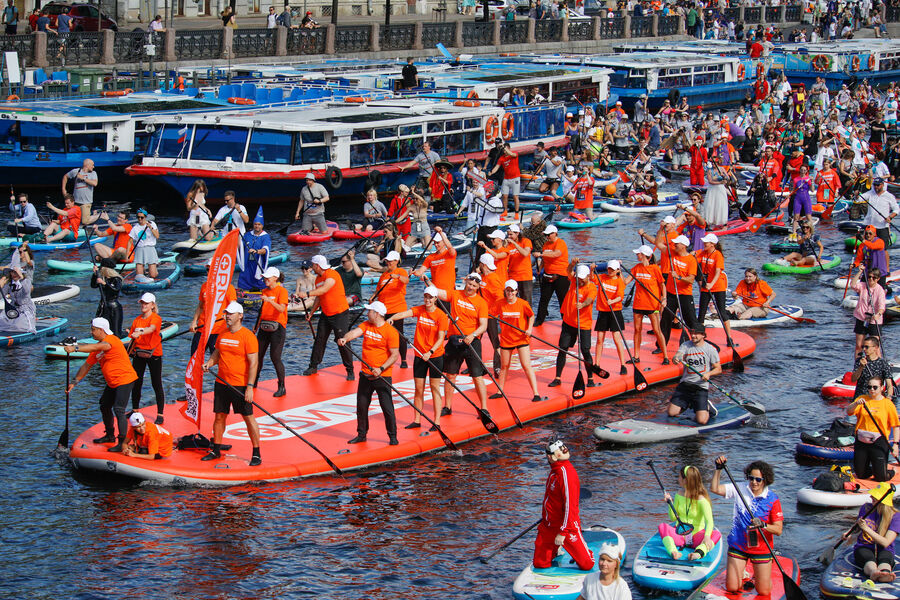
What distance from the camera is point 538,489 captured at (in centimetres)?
1572

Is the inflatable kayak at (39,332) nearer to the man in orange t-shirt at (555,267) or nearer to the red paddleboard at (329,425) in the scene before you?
the red paddleboard at (329,425)

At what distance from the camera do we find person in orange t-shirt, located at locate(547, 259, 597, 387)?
18156 mm

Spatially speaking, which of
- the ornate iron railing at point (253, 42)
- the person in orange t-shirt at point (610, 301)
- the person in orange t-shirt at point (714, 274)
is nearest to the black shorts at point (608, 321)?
the person in orange t-shirt at point (610, 301)

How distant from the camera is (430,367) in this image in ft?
54.5

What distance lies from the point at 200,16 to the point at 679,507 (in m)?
53.7

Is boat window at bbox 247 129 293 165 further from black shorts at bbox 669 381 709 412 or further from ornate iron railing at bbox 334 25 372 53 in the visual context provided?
ornate iron railing at bbox 334 25 372 53

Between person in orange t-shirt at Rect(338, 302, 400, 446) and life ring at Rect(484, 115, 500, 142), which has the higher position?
life ring at Rect(484, 115, 500, 142)

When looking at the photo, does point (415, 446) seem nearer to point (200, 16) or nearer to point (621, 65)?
point (621, 65)

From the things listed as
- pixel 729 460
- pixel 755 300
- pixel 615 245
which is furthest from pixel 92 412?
pixel 615 245

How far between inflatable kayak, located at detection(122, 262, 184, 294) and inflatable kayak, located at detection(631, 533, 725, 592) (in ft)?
46.5

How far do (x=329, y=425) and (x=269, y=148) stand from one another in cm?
1783

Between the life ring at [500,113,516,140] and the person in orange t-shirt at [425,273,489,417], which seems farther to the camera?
the life ring at [500,113,516,140]

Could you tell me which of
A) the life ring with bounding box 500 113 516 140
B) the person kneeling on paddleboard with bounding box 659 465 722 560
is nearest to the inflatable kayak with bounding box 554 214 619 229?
the life ring with bounding box 500 113 516 140

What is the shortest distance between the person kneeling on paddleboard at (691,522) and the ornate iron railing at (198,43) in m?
40.5
